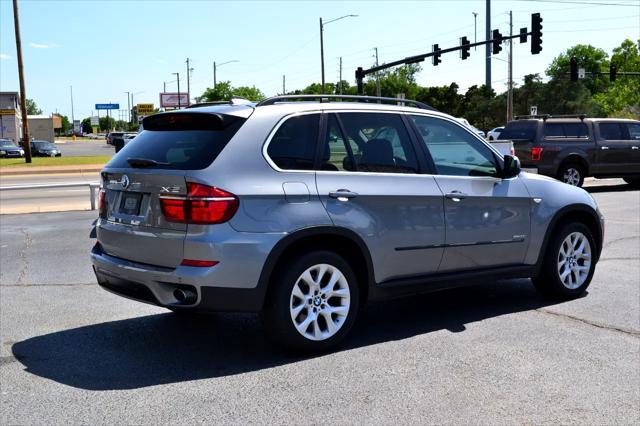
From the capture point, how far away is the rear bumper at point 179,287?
14.8 ft

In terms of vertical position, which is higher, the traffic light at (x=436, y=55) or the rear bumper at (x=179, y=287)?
the traffic light at (x=436, y=55)

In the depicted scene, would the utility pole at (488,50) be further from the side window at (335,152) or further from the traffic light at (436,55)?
the side window at (335,152)

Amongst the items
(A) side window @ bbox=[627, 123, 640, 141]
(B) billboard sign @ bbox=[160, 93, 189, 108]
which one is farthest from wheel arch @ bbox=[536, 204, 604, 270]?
(B) billboard sign @ bbox=[160, 93, 189, 108]

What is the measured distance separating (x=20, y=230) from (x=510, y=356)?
929cm

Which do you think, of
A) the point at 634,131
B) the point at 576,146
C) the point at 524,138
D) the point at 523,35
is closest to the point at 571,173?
the point at 576,146

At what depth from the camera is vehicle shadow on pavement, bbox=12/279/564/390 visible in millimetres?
4609

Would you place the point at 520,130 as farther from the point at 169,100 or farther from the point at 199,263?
the point at 169,100

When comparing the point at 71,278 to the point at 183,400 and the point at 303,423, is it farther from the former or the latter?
the point at 303,423

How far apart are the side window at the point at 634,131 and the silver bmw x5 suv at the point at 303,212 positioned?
45.0 ft

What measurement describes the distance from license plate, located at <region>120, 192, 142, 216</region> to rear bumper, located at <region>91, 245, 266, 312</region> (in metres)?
0.36

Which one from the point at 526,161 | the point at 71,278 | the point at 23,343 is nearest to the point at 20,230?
the point at 71,278

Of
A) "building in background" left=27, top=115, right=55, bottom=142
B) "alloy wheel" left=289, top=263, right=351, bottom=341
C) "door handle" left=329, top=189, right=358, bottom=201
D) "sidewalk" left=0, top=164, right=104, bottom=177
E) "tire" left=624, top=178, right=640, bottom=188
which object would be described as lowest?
"tire" left=624, top=178, right=640, bottom=188

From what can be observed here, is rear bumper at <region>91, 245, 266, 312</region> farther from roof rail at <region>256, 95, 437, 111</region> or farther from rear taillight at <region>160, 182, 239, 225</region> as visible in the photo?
roof rail at <region>256, 95, 437, 111</region>

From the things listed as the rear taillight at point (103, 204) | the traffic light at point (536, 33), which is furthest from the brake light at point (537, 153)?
the traffic light at point (536, 33)
